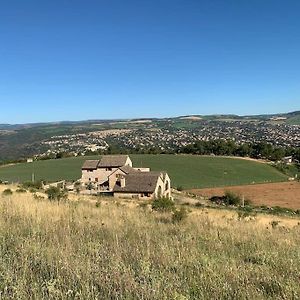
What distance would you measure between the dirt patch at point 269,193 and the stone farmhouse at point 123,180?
12500mm

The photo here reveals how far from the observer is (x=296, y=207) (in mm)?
57781

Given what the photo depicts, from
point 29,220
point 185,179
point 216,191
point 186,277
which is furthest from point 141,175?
point 186,277

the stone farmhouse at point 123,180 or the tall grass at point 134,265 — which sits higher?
the tall grass at point 134,265

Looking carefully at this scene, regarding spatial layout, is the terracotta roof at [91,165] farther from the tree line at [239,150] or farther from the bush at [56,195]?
the tree line at [239,150]

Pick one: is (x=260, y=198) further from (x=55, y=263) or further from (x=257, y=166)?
(x=55, y=263)

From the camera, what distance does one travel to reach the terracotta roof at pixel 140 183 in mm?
52750

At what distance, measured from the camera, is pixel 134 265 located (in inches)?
218

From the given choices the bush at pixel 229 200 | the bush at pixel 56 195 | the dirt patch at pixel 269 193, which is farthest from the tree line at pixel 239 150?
the bush at pixel 56 195

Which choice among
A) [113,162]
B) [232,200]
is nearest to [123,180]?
[113,162]

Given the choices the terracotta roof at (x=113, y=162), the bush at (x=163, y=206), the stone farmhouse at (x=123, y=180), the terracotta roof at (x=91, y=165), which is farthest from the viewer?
the terracotta roof at (x=91, y=165)

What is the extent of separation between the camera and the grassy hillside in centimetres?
7925

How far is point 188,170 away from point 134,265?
8397 centimetres

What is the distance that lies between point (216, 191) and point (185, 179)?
11.3 metres

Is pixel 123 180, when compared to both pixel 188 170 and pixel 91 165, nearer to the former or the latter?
pixel 91 165
